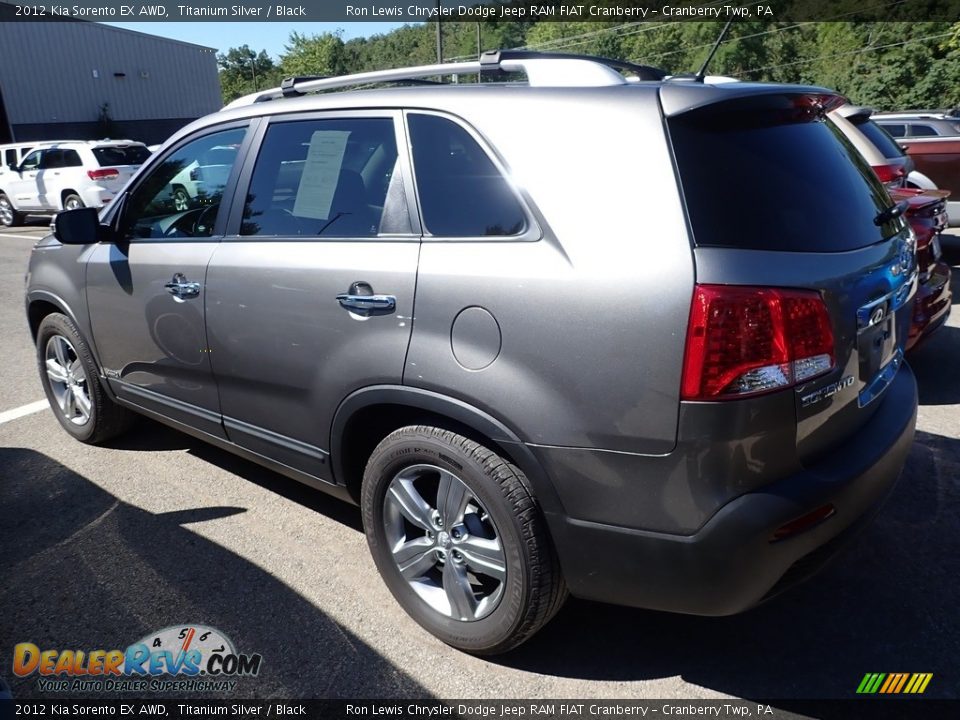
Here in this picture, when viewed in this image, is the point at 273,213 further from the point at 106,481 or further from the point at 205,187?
the point at 106,481

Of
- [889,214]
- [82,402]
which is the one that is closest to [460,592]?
[889,214]

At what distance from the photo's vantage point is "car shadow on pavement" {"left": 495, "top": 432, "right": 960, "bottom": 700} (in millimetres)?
2506

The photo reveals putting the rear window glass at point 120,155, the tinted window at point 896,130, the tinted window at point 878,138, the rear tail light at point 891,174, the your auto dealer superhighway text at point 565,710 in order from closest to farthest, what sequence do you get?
1. the your auto dealer superhighway text at point 565,710
2. the rear tail light at point 891,174
3. the tinted window at point 878,138
4. the tinted window at point 896,130
5. the rear window glass at point 120,155

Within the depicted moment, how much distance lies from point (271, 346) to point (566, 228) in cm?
135

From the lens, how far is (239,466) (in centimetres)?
421

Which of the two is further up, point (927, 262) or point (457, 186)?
point (457, 186)

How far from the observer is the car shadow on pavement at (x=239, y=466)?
3.70 meters

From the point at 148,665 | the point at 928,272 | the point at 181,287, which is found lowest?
the point at 148,665

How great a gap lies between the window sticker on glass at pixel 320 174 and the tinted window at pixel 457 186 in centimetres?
38

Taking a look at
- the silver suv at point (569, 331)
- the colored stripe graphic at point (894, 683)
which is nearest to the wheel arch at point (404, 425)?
the silver suv at point (569, 331)

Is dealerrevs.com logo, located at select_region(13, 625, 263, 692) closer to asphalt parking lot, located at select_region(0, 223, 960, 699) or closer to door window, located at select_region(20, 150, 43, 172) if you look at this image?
asphalt parking lot, located at select_region(0, 223, 960, 699)

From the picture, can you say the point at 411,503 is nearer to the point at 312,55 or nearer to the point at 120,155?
the point at 120,155

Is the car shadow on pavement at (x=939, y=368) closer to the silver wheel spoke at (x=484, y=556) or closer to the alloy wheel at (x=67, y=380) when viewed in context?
the silver wheel spoke at (x=484, y=556)

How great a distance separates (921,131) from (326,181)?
12373 millimetres
